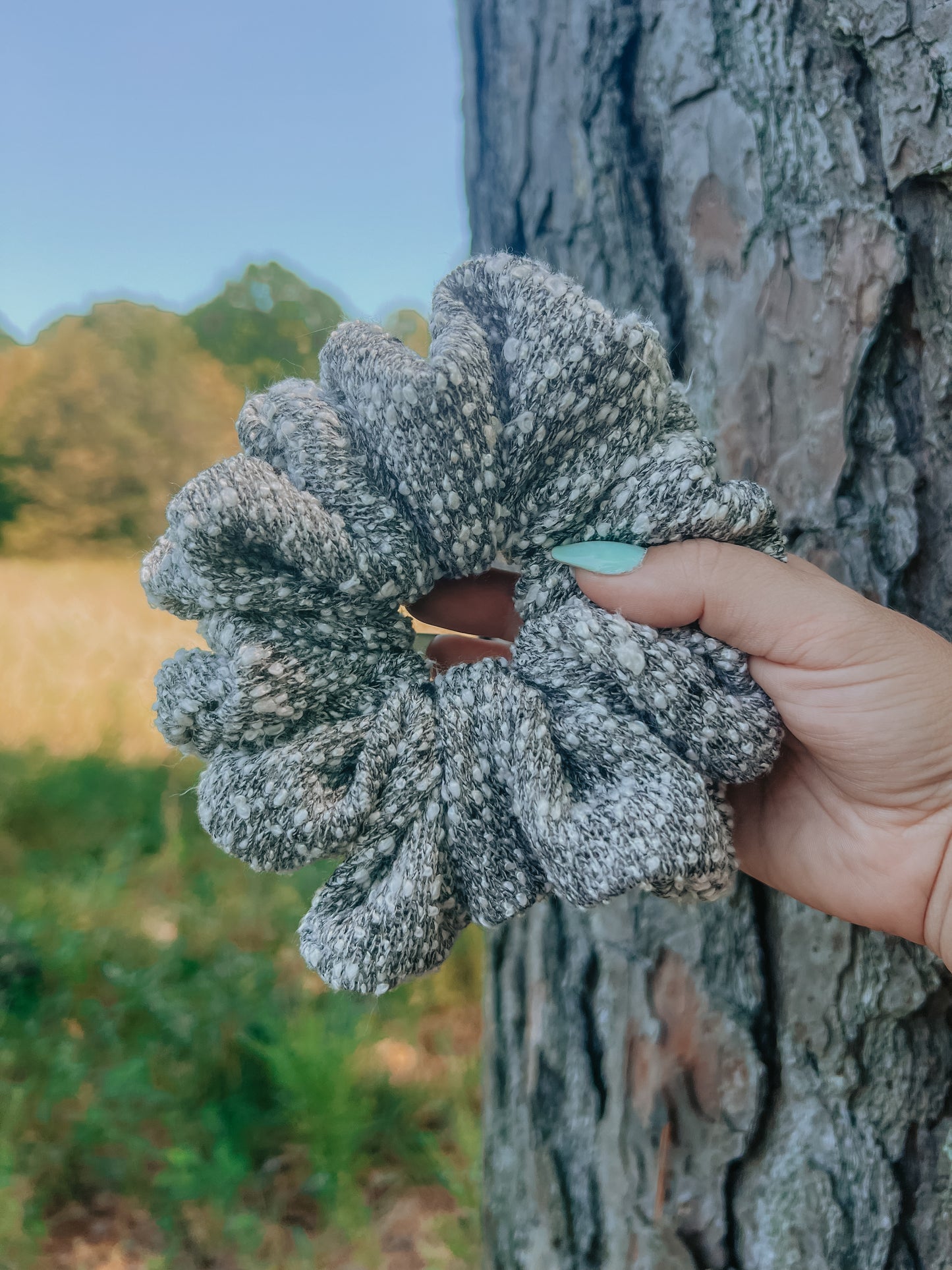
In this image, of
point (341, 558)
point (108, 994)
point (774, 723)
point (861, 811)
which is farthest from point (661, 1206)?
point (108, 994)

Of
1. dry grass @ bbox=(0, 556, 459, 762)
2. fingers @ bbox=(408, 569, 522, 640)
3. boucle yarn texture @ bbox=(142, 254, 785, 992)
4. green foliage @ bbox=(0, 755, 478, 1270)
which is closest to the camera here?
boucle yarn texture @ bbox=(142, 254, 785, 992)

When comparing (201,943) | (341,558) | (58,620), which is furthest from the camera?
(58,620)

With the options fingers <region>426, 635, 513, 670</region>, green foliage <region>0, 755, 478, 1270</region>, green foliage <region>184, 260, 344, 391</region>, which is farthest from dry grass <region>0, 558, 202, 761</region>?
green foliage <region>184, 260, 344, 391</region>

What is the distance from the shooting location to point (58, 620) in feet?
12.3

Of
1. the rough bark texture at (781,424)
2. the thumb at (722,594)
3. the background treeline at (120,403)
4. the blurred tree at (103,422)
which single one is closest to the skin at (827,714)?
the thumb at (722,594)

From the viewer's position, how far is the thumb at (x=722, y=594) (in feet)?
1.96

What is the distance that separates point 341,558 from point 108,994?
1709 mm

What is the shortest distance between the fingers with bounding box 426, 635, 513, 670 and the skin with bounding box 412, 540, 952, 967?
1 centimetres

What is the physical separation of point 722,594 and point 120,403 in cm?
804

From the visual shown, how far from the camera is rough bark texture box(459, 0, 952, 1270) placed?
83 cm

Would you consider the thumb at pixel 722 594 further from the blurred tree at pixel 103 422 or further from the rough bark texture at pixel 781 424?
the blurred tree at pixel 103 422

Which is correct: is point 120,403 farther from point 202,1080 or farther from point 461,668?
point 461,668

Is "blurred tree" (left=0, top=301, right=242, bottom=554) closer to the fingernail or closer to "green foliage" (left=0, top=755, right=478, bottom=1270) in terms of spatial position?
"green foliage" (left=0, top=755, right=478, bottom=1270)

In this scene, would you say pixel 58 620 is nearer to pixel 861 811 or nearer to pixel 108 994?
pixel 108 994
